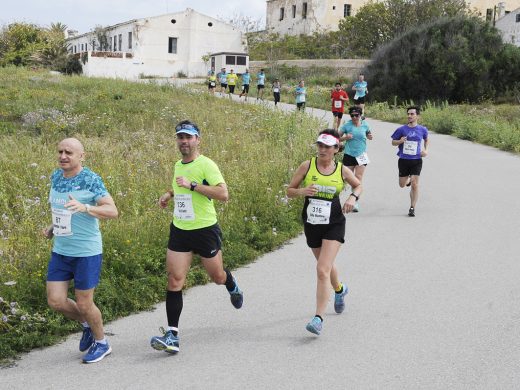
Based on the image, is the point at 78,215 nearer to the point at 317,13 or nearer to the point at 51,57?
the point at 51,57

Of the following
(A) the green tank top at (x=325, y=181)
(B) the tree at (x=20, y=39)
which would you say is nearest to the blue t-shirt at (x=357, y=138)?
(A) the green tank top at (x=325, y=181)

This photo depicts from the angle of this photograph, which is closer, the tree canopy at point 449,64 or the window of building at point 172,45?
the tree canopy at point 449,64

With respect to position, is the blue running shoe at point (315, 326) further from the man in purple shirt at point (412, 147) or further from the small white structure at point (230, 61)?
the small white structure at point (230, 61)

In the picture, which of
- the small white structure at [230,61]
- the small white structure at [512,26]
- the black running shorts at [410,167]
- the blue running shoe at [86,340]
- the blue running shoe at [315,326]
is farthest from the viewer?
the small white structure at [512,26]

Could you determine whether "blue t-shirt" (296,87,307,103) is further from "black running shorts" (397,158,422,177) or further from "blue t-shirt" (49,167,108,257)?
"blue t-shirt" (49,167,108,257)

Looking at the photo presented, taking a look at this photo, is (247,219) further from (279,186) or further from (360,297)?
(360,297)

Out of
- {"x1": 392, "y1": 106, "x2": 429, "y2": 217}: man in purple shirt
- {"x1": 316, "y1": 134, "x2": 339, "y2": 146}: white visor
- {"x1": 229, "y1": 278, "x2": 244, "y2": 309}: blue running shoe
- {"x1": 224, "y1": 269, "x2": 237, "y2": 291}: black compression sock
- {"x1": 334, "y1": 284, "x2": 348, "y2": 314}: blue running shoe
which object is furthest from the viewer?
{"x1": 392, "y1": 106, "x2": 429, "y2": 217}: man in purple shirt

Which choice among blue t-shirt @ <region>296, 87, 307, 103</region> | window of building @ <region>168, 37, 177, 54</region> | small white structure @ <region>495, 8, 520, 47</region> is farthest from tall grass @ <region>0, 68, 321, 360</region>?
small white structure @ <region>495, 8, 520, 47</region>

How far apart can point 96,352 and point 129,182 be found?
219 inches

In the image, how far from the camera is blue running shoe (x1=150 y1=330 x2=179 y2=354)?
4914 millimetres

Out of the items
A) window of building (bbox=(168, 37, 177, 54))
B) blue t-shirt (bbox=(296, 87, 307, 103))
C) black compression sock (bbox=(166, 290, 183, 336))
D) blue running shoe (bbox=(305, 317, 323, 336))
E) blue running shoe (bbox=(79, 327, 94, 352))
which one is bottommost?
blue running shoe (bbox=(79, 327, 94, 352))

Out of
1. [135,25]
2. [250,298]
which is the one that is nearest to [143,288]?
[250,298]

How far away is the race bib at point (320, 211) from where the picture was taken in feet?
18.6

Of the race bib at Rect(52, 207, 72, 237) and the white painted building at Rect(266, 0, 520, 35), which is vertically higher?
the white painted building at Rect(266, 0, 520, 35)
